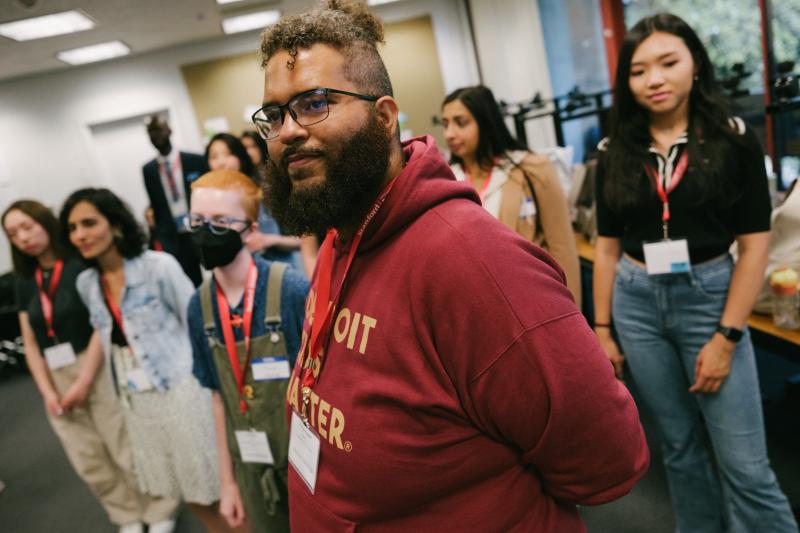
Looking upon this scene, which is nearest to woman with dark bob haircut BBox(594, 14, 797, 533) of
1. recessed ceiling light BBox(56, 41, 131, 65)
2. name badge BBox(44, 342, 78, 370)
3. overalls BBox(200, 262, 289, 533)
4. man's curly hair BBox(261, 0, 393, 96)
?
man's curly hair BBox(261, 0, 393, 96)

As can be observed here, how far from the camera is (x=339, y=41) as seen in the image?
794 mm

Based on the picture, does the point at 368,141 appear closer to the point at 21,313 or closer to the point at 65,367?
the point at 65,367

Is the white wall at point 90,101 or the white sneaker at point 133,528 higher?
the white wall at point 90,101

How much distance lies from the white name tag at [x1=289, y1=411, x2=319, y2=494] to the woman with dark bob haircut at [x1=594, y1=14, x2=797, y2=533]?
1029mm

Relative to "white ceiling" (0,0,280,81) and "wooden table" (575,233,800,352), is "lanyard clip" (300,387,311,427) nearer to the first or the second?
"wooden table" (575,233,800,352)

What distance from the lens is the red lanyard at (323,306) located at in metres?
0.82

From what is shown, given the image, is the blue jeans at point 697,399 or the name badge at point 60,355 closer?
the blue jeans at point 697,399

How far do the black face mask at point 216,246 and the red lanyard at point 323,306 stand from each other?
0.56m

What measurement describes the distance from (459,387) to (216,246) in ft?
3.14

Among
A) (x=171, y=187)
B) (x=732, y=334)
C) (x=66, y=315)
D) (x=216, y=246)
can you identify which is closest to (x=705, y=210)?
(x=732, y=334)

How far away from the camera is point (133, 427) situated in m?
2.15

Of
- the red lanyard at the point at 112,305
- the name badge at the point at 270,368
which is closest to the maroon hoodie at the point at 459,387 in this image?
the name badge at the point at 270,368

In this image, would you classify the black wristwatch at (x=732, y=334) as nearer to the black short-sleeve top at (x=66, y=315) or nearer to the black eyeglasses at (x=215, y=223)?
the black eyeglasses at (x=215, y=223)

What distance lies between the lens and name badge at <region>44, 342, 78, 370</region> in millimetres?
2408
